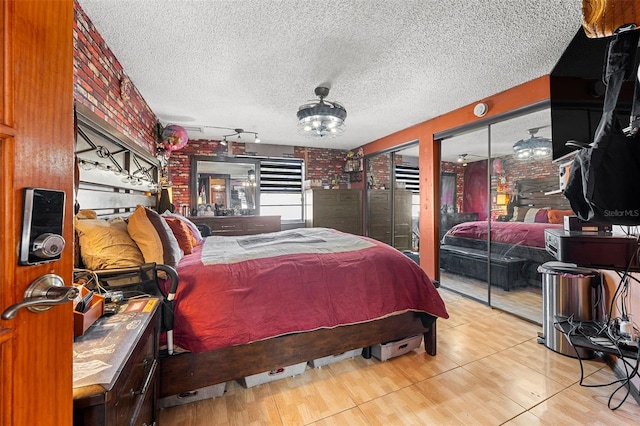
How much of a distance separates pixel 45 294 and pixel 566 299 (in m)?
3.25

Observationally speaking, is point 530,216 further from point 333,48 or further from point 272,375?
point 272,375

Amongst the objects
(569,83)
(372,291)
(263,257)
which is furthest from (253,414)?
(569,83)

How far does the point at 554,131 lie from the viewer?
2.19 meters

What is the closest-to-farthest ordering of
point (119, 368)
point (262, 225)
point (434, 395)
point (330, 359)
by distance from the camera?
point (119, 368) < point (434, 395) < point (330, 359) < point (262, 225)

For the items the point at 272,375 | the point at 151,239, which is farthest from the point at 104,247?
the point at 272,375

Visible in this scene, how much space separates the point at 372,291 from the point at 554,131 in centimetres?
197

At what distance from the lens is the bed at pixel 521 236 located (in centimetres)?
299

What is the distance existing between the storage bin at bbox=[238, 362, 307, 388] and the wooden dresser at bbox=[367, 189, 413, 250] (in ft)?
13.4

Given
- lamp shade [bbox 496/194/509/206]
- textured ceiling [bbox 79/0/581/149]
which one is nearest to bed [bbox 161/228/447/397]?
textured ceiling [bbox 79/0/581/149]

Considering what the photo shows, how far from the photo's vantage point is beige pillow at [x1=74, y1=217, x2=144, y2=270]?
148 centimetres

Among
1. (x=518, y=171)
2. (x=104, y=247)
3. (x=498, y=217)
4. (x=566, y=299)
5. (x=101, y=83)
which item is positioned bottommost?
(x=566, y=299)

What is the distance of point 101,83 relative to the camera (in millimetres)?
2225

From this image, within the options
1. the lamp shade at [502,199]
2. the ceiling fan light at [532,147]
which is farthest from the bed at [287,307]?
the ceiling fan light at [532,147]

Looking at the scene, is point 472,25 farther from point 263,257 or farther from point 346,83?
point 263,257
